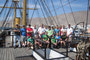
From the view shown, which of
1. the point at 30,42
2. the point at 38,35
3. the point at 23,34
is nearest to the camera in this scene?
the point at 30,42

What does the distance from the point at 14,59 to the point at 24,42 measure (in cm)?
209

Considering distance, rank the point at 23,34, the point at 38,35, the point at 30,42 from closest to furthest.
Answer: the point at 30,42
the point at 23,34
the point at 38,35

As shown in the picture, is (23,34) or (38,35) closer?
(23,34)

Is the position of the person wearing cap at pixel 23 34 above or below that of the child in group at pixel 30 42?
above

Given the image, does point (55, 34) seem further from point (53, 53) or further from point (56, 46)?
point (53, 53)

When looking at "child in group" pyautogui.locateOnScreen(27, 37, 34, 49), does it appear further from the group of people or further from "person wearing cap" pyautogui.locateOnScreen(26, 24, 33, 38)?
"person wearing cap" pyautogui.locateOnScreen(26, 24, 33, 38)

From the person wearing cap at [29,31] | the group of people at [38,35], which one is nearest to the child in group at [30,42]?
the group of people at [38,35]

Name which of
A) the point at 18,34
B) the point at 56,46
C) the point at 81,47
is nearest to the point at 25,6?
the point at 18,34

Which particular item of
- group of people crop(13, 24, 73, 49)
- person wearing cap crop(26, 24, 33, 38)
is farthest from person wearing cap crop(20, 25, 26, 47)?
person wearing cap crop(26, 24, 33, 38)

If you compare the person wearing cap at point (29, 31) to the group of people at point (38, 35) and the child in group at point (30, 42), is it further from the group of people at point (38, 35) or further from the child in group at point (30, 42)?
the child in group at point (30, 42)

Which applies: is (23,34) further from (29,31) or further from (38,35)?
(38,35)

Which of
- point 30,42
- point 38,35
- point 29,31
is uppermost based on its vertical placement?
point 29,31

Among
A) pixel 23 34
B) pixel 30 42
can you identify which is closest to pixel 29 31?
pixel 23 34

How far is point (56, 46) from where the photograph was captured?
21.8 ft
